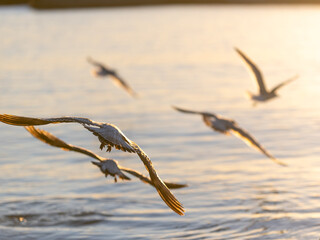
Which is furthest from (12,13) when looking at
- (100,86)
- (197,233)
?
(197,233)

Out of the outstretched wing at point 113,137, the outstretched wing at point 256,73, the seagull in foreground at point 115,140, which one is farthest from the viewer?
the outstretched wing at point 256,73

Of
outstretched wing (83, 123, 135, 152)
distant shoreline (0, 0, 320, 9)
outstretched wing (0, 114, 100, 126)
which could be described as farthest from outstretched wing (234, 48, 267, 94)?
distant shoreline (0, 0, 320, 9)

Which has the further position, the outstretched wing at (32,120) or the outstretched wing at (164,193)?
the outstretched wing at (164,193)

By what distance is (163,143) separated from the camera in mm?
22422

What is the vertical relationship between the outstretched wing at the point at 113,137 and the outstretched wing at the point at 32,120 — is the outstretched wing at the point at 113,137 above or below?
below

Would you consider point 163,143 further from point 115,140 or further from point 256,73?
Result: point 115,140

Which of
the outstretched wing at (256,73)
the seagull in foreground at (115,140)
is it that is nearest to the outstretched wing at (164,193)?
the seagull in foreground at (115,140)

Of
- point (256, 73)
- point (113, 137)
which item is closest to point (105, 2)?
point (256, 73)

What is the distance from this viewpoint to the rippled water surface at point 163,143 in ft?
49.9

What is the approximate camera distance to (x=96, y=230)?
14898mm

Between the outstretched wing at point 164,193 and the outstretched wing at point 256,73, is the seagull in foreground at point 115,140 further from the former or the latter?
the outstretched wing at point 256,73

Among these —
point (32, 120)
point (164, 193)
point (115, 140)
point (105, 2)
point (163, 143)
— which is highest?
point (32, 120)

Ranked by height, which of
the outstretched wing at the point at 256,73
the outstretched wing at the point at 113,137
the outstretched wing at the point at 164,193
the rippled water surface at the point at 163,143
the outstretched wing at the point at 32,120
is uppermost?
the outstretched wing at the point at 32,120

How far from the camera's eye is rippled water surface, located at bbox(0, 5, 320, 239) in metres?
15.2
